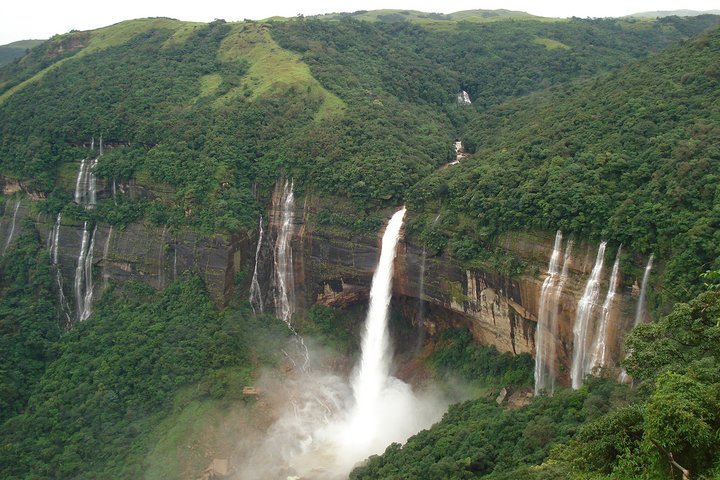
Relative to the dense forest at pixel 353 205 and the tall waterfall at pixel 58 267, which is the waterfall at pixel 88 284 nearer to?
the tall waterfall at pixel 58 267

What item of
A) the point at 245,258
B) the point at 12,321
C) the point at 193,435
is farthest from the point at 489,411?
the point at 12,321

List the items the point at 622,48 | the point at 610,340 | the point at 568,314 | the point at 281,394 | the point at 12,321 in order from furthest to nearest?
the point at 622,48 < the point at 12,321 < the point at 281,394 < the point at 568,314 < the point at 610,340

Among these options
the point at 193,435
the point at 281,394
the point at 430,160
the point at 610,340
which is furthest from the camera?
the point at 430,160

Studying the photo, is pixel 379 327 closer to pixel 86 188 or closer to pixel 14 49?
pixel 86 188

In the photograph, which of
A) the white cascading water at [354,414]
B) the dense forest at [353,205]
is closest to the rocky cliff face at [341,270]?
the dense forest at [353,205]

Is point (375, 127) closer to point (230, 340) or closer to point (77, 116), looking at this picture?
Result: point (230, 340)

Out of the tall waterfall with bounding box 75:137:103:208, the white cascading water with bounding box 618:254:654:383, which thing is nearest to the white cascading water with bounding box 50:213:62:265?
the tall waterfall with bounding box 75:137:103:208

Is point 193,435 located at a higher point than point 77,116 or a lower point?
lower
